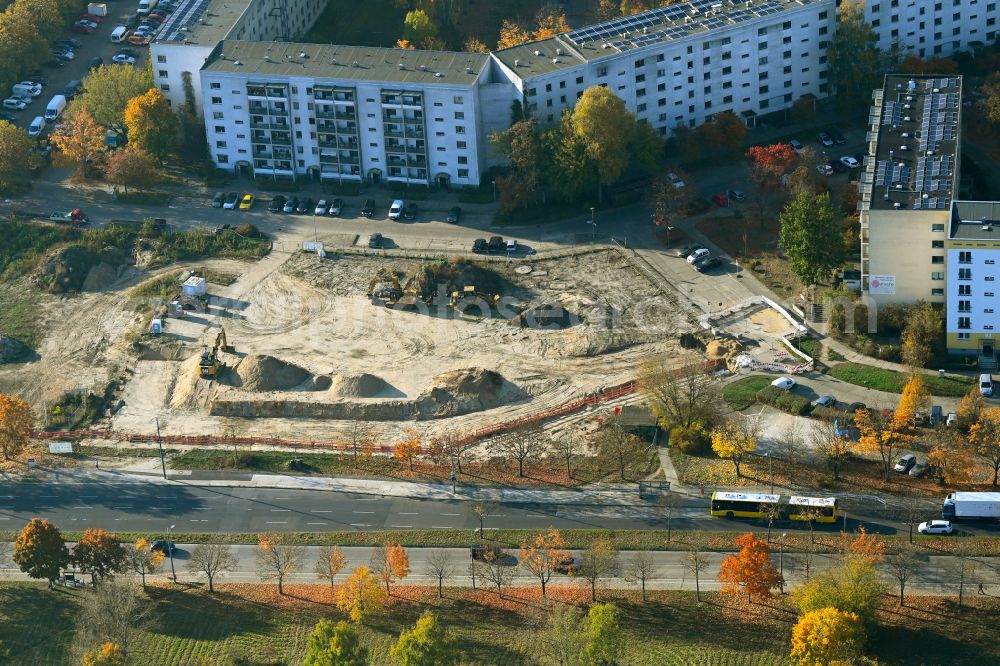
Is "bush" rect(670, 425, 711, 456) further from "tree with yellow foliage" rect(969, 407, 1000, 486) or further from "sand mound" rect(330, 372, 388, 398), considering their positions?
"sand mound" rect(330, 372, 388, 398)

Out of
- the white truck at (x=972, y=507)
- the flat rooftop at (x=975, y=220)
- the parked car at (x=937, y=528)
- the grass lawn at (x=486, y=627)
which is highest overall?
the flat rooftop at (x=975, y=220)

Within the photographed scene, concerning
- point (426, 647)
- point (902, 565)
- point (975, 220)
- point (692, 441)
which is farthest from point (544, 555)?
point (975, 220)

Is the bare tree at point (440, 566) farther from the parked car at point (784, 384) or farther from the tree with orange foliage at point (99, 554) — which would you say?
the parked car at point (784, 384)

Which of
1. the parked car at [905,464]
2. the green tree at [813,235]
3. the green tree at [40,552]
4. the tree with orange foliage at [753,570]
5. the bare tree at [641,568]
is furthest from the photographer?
the green tree at [813,235]

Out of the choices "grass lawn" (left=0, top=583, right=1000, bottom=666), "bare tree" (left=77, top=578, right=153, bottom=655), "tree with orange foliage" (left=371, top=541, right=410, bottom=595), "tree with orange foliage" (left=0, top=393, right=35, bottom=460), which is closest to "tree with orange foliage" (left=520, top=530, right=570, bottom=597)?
"grass lawn" (left=0, top=583, right=1000, bottom=666)

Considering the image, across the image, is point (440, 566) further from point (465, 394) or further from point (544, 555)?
point (465, 394)

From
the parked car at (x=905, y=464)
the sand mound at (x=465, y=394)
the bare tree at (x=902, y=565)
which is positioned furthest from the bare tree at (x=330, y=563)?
the parked car at (x=905, y=464)

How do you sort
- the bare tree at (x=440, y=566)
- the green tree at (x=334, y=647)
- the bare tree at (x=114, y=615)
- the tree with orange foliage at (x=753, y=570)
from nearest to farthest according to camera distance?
1. the green tree at (x=334, y=647)
2. the tree with orange foliage at (x=753, y=570)
3. the bare tree at (x=114, y=615)
4. the bare tree at (x=440, y=566)
